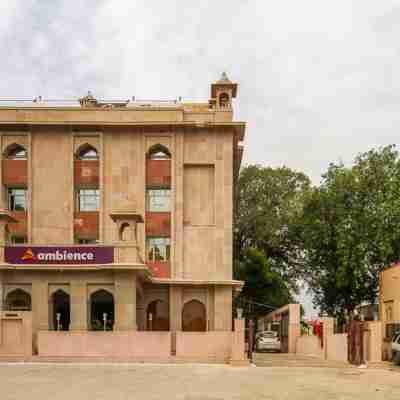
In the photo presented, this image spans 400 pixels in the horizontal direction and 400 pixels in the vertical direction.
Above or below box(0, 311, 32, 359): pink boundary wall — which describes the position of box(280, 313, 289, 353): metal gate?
below

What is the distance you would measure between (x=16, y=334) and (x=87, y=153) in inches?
582

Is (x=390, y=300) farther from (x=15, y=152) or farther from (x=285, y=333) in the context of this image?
(x=15, y=152)

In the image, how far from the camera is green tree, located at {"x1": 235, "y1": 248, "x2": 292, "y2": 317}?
177 feet

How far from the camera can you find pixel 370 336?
27.0 m

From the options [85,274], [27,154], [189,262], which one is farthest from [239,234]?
[85,274]

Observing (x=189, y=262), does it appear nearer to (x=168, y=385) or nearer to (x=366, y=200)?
(x=366, y=200)

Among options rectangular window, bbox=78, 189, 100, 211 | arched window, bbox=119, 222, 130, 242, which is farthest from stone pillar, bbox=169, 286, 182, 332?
rectangular window, bbox=78, 189, 100, 211

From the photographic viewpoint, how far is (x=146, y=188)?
A: 37531mm

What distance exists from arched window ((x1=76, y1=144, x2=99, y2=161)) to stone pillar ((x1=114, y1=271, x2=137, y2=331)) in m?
10.1

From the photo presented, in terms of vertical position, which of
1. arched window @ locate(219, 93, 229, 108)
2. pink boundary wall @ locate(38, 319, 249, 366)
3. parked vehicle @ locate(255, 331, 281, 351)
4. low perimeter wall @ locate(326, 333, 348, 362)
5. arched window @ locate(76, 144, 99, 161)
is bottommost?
parked vehicle @ locate(255, 331, 281, 351)

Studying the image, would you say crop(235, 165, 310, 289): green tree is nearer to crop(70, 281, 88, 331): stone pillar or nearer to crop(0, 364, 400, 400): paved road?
crop(70, 281, 88, 331): stone pillar

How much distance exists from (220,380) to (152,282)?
53.5 feet

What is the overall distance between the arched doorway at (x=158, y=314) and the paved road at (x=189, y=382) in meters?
12.3

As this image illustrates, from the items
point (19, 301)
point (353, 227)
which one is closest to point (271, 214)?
point (353, 227)
